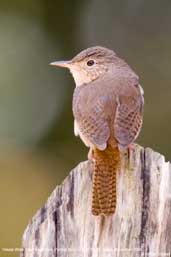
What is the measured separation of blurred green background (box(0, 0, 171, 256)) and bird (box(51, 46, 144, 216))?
160 inches

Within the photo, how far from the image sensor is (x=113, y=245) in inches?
153

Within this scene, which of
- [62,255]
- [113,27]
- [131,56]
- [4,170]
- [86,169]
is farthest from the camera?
[113,27]

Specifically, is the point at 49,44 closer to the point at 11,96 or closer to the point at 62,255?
the point at 11,96

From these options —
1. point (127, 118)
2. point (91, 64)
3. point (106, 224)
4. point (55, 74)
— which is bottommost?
point (106, 224)

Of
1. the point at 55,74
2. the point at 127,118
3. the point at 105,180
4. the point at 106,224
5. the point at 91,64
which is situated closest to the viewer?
the point at 106,224

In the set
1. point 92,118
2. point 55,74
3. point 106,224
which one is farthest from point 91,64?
point 55,74

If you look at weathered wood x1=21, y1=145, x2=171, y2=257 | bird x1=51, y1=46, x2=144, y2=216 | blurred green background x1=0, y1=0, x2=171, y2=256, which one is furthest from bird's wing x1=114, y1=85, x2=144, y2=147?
blurred green background x1=0, y1=0, x2=171, y2=256

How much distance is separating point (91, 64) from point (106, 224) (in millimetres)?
2223

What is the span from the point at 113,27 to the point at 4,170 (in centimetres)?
405

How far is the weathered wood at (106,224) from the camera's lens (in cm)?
389

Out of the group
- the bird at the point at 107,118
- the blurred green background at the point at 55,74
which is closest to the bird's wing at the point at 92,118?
the bird at the point at 107,118

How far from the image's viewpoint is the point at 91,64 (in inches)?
238

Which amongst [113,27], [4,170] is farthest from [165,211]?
[113,27]

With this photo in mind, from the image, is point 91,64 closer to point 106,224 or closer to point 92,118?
point 92,118
